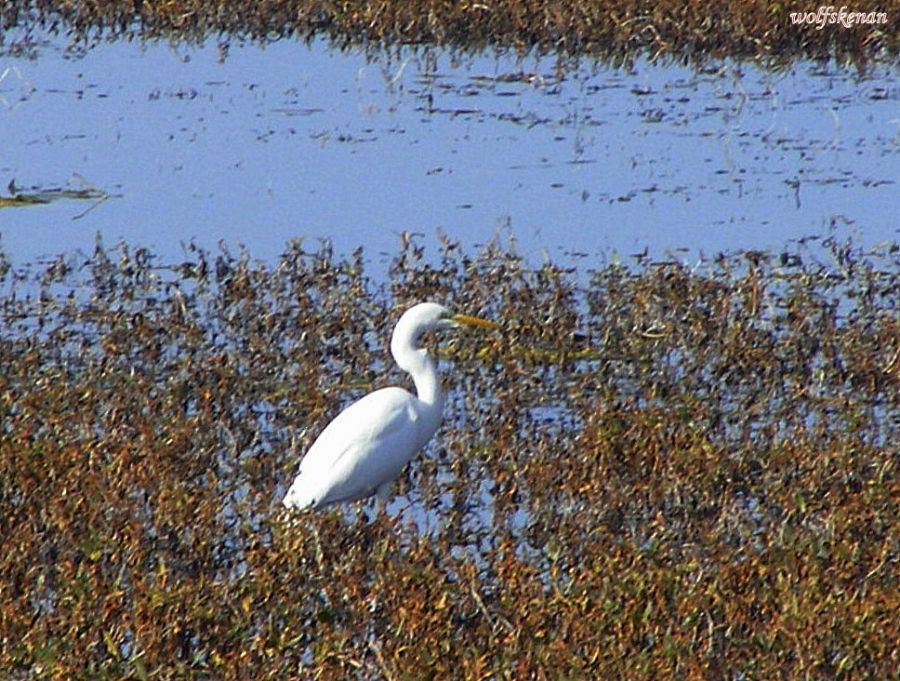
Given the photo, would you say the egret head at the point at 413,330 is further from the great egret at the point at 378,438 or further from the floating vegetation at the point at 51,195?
the floating vegetation at the point at 51,195

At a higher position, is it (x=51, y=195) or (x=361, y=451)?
(x=361, y=451)

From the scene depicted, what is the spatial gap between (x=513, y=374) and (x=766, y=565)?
2.72 metres

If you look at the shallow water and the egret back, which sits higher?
the egret back

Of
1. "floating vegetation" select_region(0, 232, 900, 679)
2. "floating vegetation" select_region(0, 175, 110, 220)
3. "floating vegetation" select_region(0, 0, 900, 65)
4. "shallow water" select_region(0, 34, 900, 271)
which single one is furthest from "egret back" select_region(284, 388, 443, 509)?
"floating vegetation" select_region(0, 0, 900, 65)

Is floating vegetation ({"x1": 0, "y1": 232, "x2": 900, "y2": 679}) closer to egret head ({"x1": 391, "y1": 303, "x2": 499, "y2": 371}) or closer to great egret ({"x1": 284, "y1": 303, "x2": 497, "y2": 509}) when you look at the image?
great egret ({"x1": 284, "y1": 303, "x2": 497, "y2": 509})

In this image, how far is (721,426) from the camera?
887 centimetres

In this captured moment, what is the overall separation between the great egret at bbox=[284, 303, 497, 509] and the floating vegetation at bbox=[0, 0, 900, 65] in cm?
A: 989

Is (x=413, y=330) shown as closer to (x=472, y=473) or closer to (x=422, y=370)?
(x=422, y=370)

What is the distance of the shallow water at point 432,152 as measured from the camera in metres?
13.2

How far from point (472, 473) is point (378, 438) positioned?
0.81 metres

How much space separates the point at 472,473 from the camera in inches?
325

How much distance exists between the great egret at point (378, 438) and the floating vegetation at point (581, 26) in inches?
389

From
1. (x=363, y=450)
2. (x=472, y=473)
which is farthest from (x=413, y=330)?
(x=363, y=450)

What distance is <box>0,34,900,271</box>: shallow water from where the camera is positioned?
13.2 m
